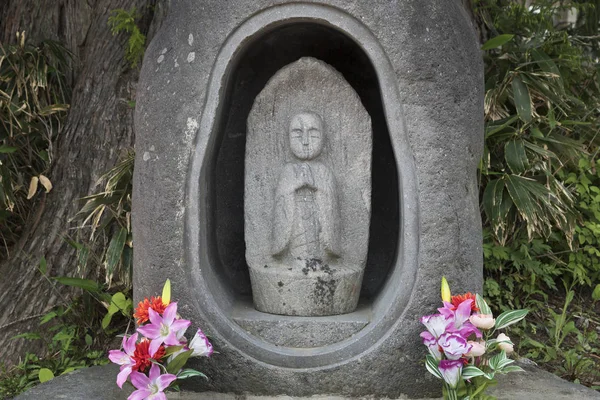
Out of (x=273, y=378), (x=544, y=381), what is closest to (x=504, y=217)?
(x=544, y=381)

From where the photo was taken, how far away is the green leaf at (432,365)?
7.86ft

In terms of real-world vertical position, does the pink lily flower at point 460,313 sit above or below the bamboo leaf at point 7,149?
below

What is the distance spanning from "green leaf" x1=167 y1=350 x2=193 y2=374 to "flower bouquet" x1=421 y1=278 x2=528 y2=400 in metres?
0.82

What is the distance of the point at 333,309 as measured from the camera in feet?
9.43

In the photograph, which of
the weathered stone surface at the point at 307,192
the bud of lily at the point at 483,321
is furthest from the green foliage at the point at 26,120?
the bud of lily at the point at 483,321

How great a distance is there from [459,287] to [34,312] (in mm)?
2587

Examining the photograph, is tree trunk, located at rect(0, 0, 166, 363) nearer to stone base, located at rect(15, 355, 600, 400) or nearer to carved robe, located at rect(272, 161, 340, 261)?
stone base, located at rect(15, 355, 600, 400)

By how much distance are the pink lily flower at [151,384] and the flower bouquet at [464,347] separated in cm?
89

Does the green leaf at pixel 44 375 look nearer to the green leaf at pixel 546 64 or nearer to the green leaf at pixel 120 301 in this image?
the green leaf at pixel 120 301

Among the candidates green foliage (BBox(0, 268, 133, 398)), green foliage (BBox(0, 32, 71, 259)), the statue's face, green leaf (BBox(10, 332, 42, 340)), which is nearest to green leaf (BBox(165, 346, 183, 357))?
the statue's face

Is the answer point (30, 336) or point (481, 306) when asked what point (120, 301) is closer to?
point (30, 336)

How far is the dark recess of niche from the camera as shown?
313 centimetres

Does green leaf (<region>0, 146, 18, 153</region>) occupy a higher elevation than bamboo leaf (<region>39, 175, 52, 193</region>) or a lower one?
higher

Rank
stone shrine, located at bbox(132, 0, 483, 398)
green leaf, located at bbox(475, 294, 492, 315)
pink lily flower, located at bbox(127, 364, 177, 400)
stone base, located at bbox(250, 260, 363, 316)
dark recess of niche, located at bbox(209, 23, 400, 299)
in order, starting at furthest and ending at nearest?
dark recess of niche, located at bbox(209, 23, 400, 299) → stone base, located at bbox(250, 260, 363, 316) → stone shrine, located at bbox(132, 0, 483, 398) → green leaf, located at bbox(475, 294, 492, 315) → pink lily flower, located at bbox(127, 364, 177, 400)
